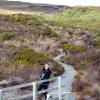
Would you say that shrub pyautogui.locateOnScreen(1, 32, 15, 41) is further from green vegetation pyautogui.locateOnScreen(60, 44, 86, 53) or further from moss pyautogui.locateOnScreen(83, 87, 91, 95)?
moss pyautogui.locateOnScreen(83, 87, 91, 95)

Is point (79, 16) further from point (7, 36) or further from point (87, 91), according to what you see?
point (87, 91)

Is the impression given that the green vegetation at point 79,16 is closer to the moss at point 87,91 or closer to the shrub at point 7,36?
the shrub at point 7,36

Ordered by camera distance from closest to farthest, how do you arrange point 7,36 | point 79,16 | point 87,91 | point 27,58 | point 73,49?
point 87,91 → point 27,58 → point 73,49 → point 7,36 → point 79,16

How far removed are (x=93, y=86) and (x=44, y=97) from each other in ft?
9.12

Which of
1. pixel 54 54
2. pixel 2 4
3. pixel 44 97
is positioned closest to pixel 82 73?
pixel 44 97

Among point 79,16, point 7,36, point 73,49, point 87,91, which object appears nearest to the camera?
point 87,91

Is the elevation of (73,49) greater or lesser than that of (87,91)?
lesser

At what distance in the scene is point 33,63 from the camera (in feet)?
84.5

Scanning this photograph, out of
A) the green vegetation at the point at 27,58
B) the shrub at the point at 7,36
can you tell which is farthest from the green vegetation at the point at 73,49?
the green vegetation at the point at 27,58

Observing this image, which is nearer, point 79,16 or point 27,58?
point 27,58

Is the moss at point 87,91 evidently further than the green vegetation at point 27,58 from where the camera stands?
No

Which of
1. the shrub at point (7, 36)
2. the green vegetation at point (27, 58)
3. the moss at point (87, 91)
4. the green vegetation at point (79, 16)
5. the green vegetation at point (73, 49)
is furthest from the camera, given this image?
the green vegetation at point (79, 16)

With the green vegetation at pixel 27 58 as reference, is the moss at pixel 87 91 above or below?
above

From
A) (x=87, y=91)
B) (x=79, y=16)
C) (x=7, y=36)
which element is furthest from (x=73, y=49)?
(x=79, y=16)
